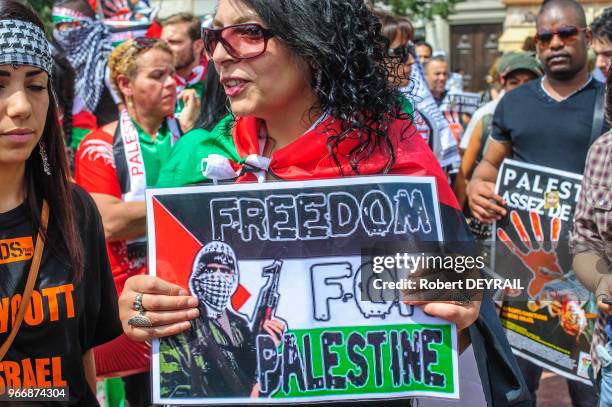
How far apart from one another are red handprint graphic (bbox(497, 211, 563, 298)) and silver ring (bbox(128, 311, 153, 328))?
217 cm

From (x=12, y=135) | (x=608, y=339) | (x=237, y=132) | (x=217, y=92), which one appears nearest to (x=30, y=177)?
(x=12, y=135)

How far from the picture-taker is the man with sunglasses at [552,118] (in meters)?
4.39

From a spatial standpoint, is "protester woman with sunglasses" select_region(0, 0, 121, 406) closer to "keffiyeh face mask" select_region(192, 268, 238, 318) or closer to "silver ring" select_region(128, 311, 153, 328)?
"silver ring" select_region(128, 311, 153, 328)

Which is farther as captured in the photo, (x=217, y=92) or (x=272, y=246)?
(x=217, y=92)

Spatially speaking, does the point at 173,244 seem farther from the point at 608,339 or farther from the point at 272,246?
the point at 608,339

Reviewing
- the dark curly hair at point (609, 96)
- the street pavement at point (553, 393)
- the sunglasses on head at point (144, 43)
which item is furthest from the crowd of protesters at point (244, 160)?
the street pavement at point (553, 393)

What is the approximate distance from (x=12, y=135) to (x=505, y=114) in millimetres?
3142

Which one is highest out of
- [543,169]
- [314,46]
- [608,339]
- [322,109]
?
[314,46]

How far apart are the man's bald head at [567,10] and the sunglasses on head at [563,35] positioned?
6 centimetres

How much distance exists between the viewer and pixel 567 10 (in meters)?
4.78

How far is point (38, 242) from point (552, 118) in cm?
304

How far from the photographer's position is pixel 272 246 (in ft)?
6.86

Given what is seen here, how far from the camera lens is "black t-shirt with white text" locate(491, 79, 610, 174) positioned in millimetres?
4402

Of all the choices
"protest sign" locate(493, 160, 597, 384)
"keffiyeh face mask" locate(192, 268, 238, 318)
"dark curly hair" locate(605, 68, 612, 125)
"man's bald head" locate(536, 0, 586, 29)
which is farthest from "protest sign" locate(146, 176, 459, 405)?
"man's bald head" locate(536, 0, 586, 29)
